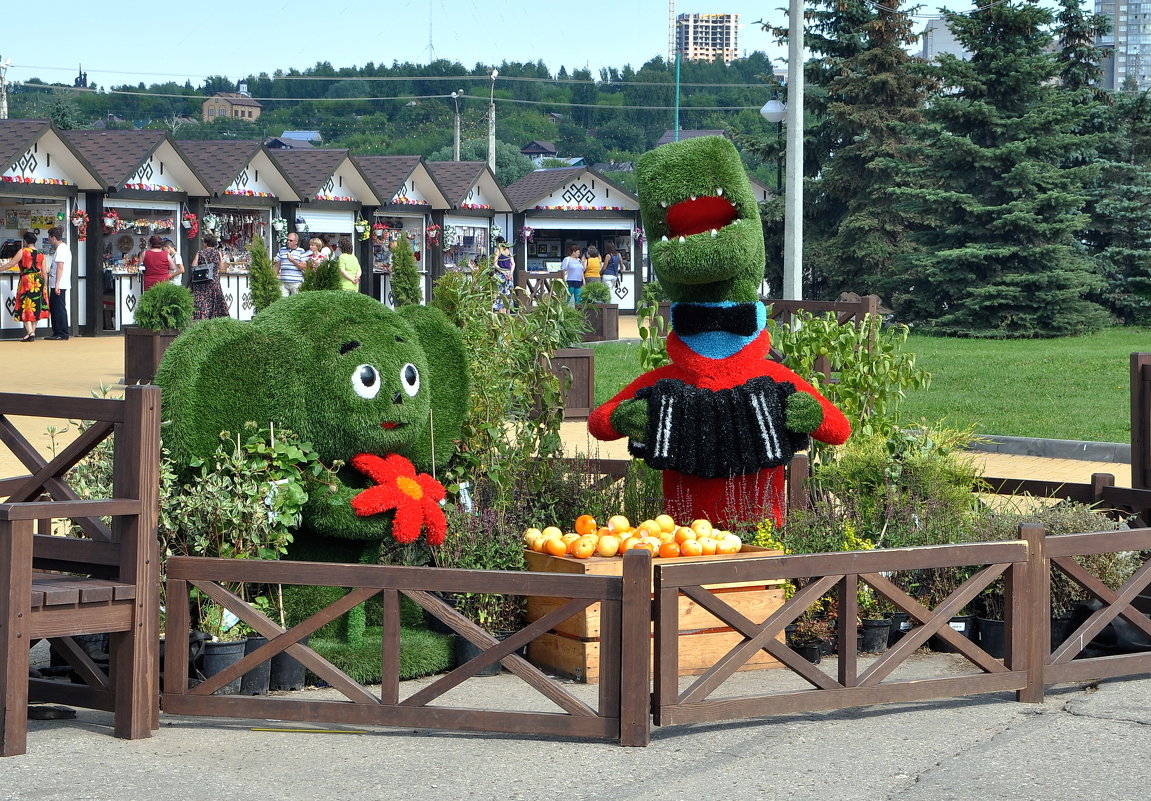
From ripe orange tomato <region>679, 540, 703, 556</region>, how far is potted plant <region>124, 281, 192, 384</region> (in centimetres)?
943

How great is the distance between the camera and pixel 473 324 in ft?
26.1

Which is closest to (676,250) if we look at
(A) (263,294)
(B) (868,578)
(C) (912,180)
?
(B) (868,578)

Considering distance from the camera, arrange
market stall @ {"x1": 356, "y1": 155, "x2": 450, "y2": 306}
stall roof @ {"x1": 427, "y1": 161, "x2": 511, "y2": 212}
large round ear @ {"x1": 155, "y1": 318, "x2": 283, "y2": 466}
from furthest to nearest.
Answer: stall roof @ {"x1": 427, "y1": 161, "x2": 511, "y2": 212}
market stall @ {"x1": 356, "y1": 155, "x2": 450, "y2": 306}
large round ear @ {"x1": 155, "y1": 318, "x2": 283, "y2": 466}

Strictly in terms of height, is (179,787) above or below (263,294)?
below

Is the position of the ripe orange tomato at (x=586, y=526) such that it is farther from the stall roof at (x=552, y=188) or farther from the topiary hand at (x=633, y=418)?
the stall roof at (x=552, y=188)

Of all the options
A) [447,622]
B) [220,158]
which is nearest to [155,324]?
[447,622]

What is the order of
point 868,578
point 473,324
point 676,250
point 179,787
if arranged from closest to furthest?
1. point 179,787
2. point 868,578
3. point 676,250
4. point 473,324

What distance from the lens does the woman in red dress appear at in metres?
22.0

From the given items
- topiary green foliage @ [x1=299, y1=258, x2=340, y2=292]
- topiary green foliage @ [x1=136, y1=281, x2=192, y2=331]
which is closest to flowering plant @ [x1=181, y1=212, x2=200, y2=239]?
topiary green foliage @ [x1=136, y1=281, x2=192, y2=331]

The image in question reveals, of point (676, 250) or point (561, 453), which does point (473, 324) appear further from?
point (676, 250)

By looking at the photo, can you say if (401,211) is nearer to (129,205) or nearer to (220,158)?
(220,158)

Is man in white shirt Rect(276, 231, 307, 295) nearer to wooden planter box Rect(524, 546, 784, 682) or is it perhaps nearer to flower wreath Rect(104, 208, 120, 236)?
flower wreath Rect(104, 208, 120, 236)

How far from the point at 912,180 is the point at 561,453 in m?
21.9

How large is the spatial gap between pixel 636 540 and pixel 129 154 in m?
20.7
